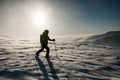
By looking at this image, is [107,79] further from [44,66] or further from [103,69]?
[44,66]

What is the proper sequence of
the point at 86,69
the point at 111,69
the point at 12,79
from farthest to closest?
the point at 111,69 → the point at 86,69 → the point at 12,79

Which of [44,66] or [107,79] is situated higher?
[44,66]

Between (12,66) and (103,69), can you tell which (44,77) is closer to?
(12,66)

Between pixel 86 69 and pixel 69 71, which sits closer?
pixel 69 71

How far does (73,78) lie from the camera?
11.9m

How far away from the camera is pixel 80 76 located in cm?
1252

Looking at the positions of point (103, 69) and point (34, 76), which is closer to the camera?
point (34, 76)

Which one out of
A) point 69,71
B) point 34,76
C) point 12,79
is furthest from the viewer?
point 69,71

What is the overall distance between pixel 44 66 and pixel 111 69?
620 centimetres

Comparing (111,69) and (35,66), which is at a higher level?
(35,66)

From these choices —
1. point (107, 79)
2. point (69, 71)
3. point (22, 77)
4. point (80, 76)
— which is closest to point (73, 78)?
point (80, 76)

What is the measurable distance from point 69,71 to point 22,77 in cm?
387

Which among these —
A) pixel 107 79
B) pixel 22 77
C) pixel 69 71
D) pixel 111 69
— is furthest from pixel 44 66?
pixel 111 69

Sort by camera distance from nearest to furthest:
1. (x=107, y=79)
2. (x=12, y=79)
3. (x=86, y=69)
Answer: (x=12, y=79) → (x=107, y=79) → (x=86, y=69)
